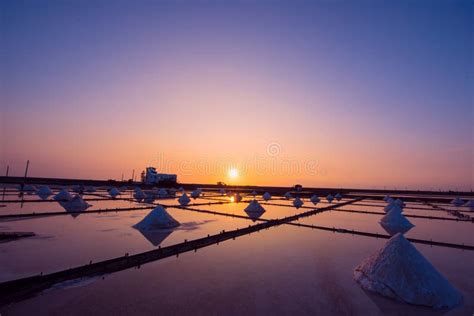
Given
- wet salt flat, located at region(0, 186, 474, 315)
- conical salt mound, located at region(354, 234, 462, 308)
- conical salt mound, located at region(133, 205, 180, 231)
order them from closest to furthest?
wet salt flat, located at region(0, 186, 474, 315) < conical salt mound, located at region(354, 234, 462, 308) < conical salt mound, located at region(133, 205, 180, 231)

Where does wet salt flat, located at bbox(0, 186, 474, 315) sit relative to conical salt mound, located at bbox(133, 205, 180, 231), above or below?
below

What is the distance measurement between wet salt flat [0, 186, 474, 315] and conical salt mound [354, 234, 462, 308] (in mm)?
181

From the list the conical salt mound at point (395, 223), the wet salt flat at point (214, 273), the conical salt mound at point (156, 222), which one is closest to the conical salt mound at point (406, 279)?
the wet salt flat at point (214, 273)

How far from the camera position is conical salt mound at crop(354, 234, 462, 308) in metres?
4.66

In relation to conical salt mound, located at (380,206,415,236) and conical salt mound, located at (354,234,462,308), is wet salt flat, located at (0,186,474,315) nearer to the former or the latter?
conical salt mound, located at (354,234,462,308)

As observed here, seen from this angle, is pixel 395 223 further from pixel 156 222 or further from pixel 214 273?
pixel 156 222

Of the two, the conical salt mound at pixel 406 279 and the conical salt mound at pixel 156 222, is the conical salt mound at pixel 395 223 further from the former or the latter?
the conical salt mound at pixel 156 222

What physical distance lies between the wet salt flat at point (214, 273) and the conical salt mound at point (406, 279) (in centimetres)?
18

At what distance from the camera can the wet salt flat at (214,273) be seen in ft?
14.1

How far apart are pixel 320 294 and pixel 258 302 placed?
50.6 inches

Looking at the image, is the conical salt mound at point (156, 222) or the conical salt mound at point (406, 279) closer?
the conical salt mound at point (406, 279)

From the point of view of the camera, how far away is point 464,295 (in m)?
5.05

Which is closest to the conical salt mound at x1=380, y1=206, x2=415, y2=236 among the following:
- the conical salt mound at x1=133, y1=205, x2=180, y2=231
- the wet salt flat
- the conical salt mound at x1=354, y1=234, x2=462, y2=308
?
the wet salt flat

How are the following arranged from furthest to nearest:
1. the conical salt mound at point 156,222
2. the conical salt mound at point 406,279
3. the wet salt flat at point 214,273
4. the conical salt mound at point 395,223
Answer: the conical salt mound at point 395,223, the conical salt mound at point 156,222, the conical salt mound at point 406,279, the wet salt flat at point 214,273
